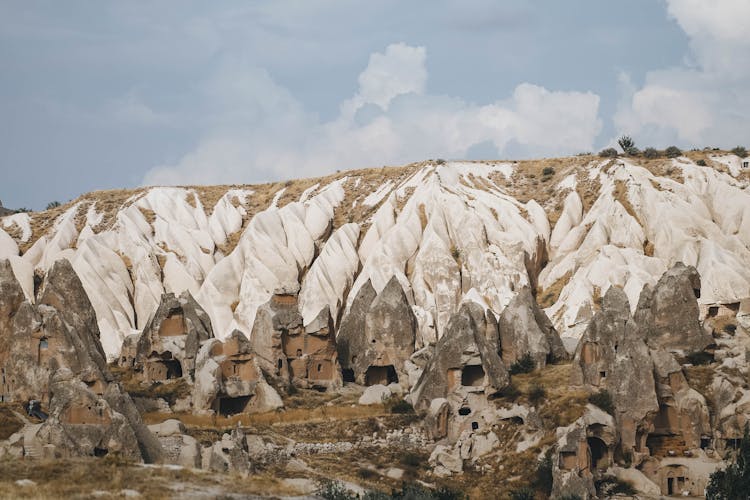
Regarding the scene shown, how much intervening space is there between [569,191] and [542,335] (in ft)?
120

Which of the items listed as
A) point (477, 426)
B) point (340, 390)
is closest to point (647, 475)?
point (477, 426)

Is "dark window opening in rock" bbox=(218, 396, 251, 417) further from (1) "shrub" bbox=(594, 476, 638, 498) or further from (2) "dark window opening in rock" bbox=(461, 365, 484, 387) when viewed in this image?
(1) "shrub" bbox=(594, 476, 638, 498)

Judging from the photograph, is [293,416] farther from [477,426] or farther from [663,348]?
[663,348]

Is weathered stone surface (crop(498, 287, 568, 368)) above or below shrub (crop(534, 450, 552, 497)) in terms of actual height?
above

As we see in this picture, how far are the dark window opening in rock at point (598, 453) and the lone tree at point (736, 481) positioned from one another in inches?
167

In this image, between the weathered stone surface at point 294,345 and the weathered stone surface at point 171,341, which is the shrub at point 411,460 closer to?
the weathered stone surface at point 294,345

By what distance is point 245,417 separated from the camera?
33.4m

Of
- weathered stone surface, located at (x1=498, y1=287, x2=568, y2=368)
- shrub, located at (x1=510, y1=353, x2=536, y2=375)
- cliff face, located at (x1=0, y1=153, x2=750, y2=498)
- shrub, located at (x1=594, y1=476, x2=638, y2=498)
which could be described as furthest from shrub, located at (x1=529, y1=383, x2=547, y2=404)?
shrub, located at (x1=594, y1=476, x2=638, y2=498)

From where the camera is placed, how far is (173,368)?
40.1m

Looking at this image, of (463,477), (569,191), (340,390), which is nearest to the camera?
(463,477)

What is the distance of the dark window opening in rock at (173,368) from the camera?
39812 millimetres

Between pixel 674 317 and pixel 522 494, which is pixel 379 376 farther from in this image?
pixel 522 494

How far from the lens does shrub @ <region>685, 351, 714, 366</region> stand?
117 ft

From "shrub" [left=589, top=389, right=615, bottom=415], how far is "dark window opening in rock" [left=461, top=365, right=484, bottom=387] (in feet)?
13.3
